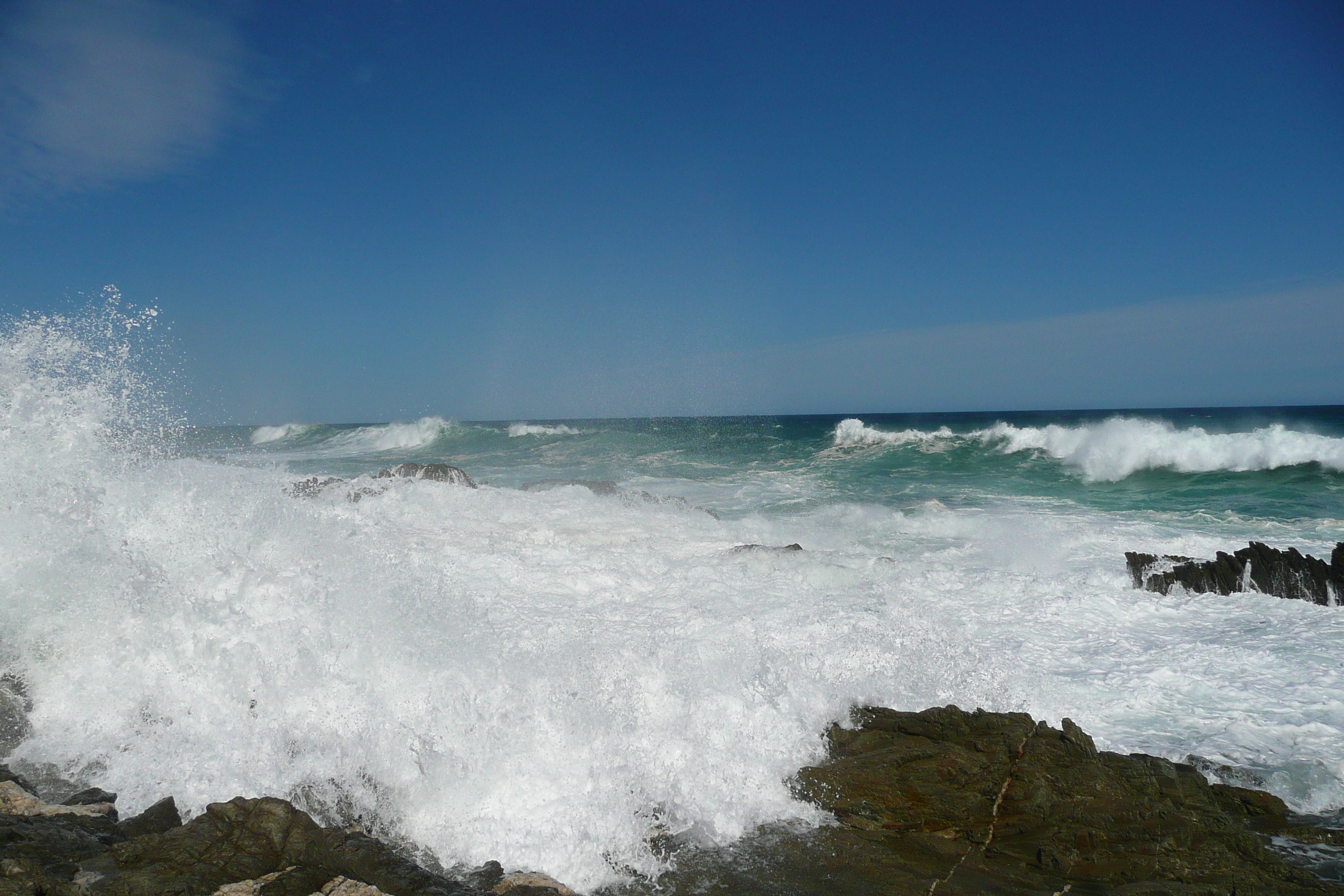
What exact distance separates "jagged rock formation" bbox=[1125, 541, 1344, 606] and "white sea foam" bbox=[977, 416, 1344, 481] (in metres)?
13.2

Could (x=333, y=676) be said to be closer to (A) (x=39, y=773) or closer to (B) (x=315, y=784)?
(B) (x=315, y=784)

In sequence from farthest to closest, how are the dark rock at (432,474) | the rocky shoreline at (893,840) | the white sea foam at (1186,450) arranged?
the white sea foam at (1186,450)
the dark rock at (432,474)
the rocky shoreline at (893,840)

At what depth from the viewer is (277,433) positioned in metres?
59.2

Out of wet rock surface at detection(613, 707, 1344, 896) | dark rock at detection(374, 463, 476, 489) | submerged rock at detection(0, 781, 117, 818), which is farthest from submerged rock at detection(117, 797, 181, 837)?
dark rock at detection(374, 463, 476, 489)

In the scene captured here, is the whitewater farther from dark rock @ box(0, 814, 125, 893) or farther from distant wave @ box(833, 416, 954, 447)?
distant wave @ box(833, 416, 954, 447)

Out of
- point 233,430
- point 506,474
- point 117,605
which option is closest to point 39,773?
point 117,605

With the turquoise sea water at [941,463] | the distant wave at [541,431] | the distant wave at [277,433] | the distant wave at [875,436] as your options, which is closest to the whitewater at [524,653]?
the turquoise sea water at [941,463]

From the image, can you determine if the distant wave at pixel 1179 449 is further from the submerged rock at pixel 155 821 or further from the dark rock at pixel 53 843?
the dark rock at pixel 53 843

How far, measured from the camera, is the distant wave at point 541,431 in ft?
151

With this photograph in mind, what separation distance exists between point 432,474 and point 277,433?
53.8m

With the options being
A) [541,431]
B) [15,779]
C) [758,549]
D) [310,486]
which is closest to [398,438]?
[541,431]

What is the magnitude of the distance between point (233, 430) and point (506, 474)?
216 feet

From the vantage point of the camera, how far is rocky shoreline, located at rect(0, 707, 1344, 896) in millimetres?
3141

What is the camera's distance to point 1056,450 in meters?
25.1
